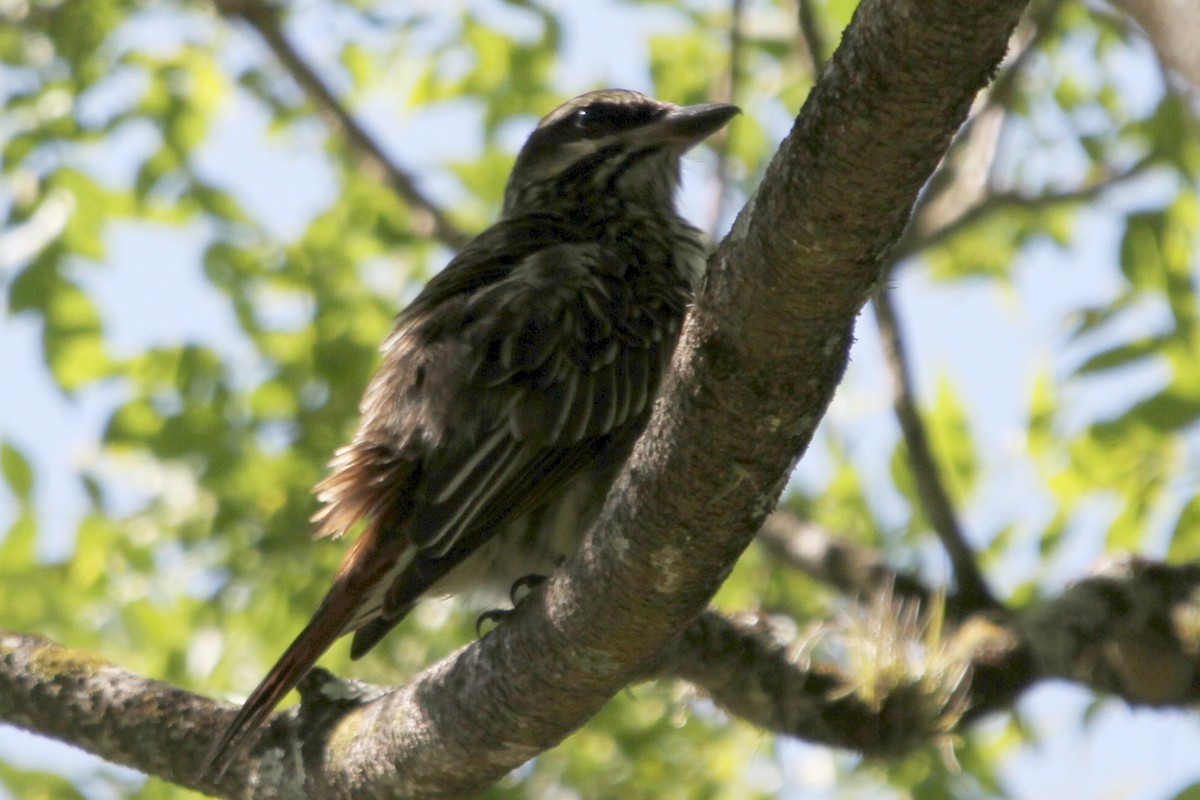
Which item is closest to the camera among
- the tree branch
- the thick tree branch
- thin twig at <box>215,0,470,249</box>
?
the tree branch

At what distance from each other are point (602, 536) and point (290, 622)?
261 cm

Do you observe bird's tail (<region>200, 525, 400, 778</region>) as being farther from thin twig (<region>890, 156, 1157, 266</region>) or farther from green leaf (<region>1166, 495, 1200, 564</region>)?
thin twig (<region>890, 156, 1157, 266</region>)

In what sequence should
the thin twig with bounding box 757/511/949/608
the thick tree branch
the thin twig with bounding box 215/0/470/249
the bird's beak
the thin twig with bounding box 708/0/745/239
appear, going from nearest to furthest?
the thick tree branch < the bird's beak < the thin twig with bounding box 757/511/949/608 < the thin twig with bounding box 708/0/745/239 < the thin twig with bounding box 215/0/470/249

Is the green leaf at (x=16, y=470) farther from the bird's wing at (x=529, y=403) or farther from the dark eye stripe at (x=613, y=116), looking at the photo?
the dark eye stripe at (x=613, y=116)

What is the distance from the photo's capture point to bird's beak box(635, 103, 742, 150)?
13.7ft

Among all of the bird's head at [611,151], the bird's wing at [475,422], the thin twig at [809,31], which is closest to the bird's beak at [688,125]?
the bird's head at [611,151]

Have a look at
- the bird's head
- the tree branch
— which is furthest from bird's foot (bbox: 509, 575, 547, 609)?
the bird's head

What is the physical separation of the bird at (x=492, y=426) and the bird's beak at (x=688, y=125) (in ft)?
0.06

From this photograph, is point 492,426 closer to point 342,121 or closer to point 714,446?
point 714,446

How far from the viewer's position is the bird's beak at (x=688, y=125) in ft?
13.7

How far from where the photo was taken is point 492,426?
348 cm

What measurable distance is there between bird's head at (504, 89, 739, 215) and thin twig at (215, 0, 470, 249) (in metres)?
1.01

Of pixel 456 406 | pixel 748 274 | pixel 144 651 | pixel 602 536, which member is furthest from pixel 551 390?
pixel 144 651

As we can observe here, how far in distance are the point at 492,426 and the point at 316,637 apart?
63cm
